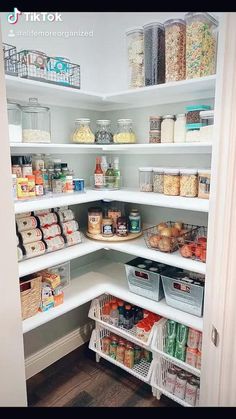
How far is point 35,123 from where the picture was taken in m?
1.67

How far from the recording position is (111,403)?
170 cm

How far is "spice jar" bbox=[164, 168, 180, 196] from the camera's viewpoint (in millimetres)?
1650

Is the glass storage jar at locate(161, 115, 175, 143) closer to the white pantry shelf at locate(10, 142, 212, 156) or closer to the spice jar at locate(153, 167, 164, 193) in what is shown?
the white pantry shelf at locate(10, 142, 212, 156)

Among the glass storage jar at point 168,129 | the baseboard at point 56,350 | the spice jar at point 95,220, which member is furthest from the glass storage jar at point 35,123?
the baseboard at point 56,350

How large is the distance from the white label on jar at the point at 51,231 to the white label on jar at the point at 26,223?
2.7 inches

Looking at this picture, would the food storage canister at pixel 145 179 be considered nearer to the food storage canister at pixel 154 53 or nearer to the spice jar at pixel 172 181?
the spice jar at pixel 172 181

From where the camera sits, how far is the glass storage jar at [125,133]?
6.02 ft

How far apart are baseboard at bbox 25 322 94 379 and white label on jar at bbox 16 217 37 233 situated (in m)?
0.92

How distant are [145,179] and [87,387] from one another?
4.50 feet

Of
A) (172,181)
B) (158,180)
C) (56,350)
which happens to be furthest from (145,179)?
(56,350)

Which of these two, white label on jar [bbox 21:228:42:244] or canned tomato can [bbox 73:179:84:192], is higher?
canned tomato can [bbox 73:179:84:192]

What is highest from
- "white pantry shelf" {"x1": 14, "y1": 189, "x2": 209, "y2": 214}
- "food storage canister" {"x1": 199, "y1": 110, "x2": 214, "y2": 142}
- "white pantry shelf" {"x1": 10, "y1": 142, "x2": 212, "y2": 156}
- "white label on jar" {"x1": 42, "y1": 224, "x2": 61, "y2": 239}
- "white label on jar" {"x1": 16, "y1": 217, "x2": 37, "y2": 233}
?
"food storage canister" {"x1": 199, "y1": 110, "x2": 214, "y2": 142}

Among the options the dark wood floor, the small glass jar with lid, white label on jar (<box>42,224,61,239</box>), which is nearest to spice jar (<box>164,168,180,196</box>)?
the small glass jar with lid

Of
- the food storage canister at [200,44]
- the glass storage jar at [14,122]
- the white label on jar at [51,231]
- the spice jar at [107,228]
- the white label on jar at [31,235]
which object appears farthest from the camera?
the spice jar at [107,228]
